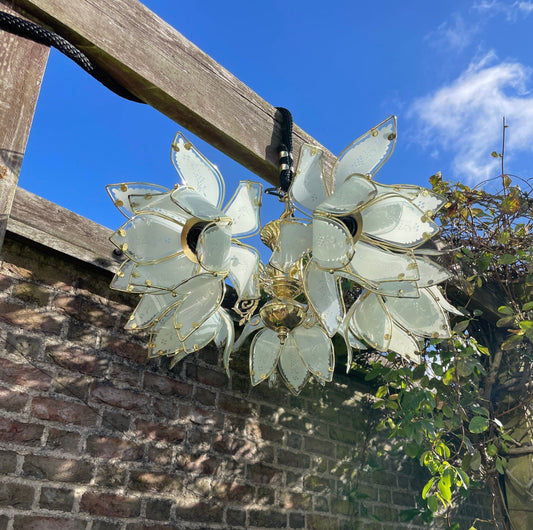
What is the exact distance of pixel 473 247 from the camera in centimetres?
225

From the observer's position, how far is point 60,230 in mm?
1715

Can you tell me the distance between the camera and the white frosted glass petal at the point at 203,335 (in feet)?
3.61

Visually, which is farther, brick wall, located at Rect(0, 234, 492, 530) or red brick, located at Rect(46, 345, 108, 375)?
red brick, located at Rect(46, 345, 108, 375)

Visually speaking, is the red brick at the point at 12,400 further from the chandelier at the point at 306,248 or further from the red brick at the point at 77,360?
the chandelier at the point at 306,248

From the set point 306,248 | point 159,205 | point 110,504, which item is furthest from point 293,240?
point 110,504

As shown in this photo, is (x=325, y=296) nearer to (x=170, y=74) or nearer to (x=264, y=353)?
(x=264, y=353)

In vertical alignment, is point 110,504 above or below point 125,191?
below

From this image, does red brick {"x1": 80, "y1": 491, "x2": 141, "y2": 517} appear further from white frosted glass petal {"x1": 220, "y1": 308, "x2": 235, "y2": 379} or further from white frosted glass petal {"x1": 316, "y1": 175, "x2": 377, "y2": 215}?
white frosted glass petal {"x1": 316, "y1": 175, "x2": 377, "y2": 215}

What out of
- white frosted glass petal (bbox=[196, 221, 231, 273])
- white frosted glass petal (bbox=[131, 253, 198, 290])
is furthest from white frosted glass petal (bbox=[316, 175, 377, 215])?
white frosted glass petal (bbox=[131, 253, 198, 290])

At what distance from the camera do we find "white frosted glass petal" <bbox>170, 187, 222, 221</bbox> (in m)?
0.88

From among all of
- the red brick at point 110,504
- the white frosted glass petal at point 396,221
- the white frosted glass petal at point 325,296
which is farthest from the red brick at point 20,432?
the white frosted glass petal at point 396,221

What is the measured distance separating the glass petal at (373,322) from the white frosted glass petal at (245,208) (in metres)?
0.25

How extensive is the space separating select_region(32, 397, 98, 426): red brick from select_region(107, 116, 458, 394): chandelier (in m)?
0.70

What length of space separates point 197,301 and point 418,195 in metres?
0.42
